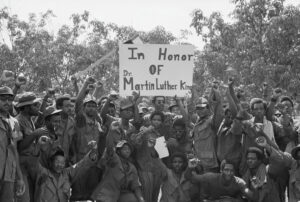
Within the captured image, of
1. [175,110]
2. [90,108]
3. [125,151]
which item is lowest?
[125,151]

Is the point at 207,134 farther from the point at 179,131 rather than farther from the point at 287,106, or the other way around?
the point at 287,106

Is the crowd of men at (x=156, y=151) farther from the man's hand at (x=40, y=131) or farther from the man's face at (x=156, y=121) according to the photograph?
the man's hand at (x=40, y=131)

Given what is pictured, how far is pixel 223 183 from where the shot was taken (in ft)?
32.6

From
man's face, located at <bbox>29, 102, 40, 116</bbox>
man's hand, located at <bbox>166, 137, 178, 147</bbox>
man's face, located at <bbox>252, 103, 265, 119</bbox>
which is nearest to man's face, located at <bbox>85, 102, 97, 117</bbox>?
man's face, located at <bbox>29, 102, 40, 116</bbox>

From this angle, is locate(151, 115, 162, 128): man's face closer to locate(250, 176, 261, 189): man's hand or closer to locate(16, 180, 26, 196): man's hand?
locate(250, 176, 261, 189): man's hand

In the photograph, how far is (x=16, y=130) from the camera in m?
8.49

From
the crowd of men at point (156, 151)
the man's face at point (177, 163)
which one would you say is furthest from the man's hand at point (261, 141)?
the man's face at point (177, 163)

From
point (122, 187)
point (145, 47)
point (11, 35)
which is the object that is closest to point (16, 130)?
point (122, 187)

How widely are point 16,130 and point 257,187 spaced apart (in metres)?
3.60

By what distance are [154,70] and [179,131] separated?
3.42 ft

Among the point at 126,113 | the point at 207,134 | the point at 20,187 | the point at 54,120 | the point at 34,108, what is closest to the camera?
the point at 20,187

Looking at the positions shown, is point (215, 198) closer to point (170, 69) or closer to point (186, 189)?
point (186, 189)

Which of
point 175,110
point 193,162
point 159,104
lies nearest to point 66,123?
point 159,104

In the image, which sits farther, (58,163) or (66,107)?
(66,107)
